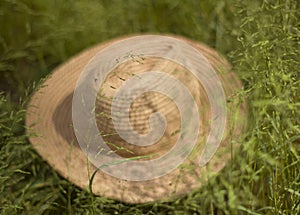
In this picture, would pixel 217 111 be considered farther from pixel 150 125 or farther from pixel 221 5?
pixel 221 5

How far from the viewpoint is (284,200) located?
62.2 inches

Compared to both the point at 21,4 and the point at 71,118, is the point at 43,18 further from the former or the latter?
the point at 71,118

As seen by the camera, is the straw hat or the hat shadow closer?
the straw hat

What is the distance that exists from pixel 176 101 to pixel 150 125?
0.12 m

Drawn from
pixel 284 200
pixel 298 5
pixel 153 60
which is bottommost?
pixel 284 200

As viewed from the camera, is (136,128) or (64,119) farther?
(64,119)

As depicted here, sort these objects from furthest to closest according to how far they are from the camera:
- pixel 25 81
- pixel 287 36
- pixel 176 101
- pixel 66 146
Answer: pixel 25 81 < pixel 66 146 < pixel 176 101 < pixel 287 36

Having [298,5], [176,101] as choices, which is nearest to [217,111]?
[176,101]

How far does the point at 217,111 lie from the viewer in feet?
7.09

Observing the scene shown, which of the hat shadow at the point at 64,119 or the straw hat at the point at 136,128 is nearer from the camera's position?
the straw hat at the point at 136,128

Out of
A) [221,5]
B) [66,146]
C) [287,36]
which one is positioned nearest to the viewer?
[287,36]

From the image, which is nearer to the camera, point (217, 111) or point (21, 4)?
point (217, 111)

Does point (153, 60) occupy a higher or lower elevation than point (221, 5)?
lower

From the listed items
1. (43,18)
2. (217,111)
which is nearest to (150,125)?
(217,111)
